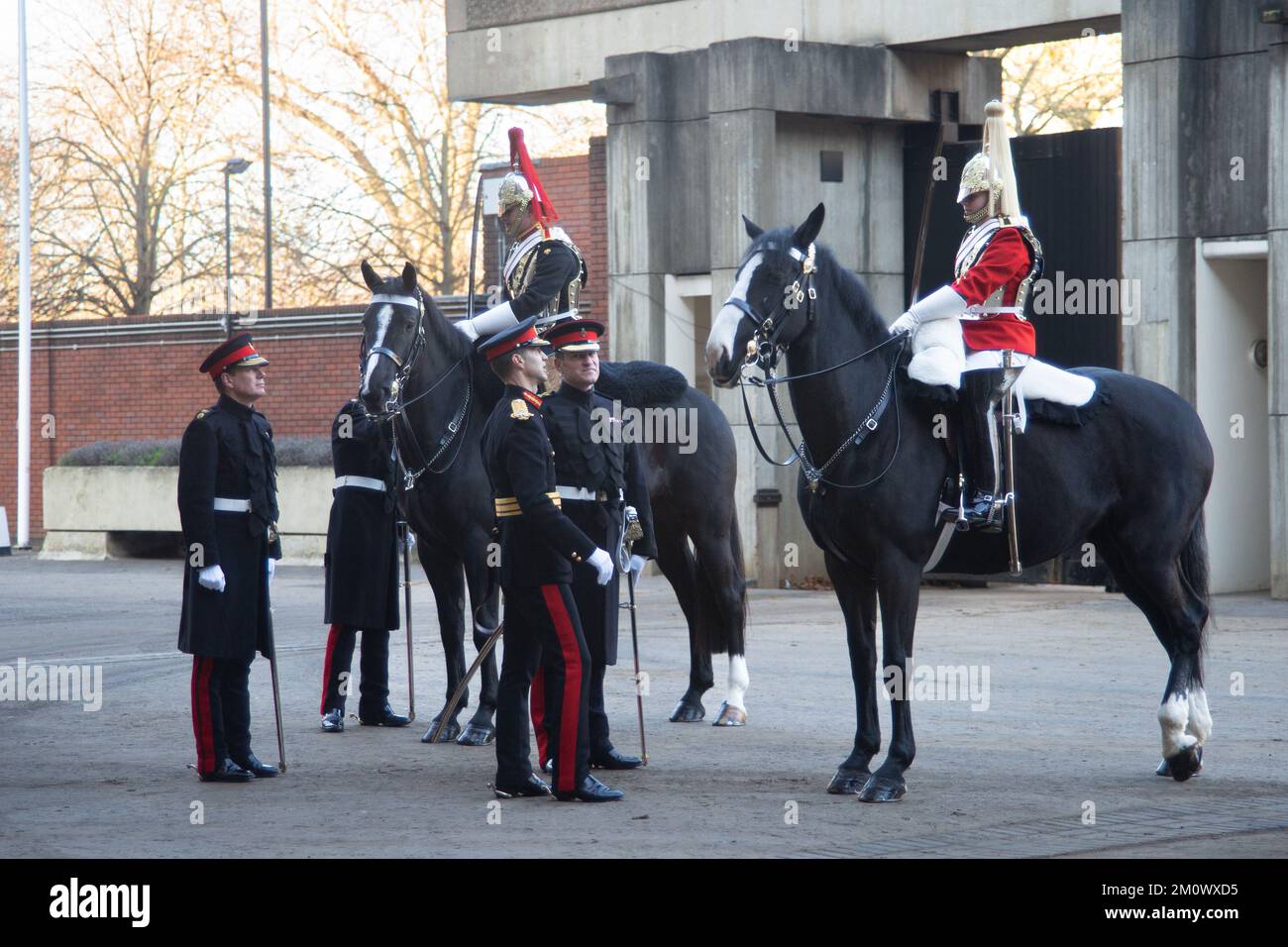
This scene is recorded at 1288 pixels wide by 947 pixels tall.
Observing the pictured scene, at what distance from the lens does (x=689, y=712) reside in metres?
10.9

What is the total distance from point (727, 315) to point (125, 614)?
36.2 feet

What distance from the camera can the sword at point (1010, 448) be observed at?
883cm

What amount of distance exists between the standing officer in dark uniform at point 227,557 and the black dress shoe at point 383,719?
64.3 inches

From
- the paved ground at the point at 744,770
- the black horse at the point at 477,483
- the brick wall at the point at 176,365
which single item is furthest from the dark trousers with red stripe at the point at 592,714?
the brick wall at the point at 176,365

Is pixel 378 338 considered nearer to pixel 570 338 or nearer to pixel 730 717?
pixel 570 338

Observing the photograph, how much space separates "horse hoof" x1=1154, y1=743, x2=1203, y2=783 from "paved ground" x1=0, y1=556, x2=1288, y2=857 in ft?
0.20

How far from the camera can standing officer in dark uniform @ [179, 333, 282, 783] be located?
29.6 feet

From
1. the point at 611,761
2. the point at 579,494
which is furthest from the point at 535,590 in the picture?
the point at 611,761

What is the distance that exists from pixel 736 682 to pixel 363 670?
87.3 inches

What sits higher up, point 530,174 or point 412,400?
point 530,174

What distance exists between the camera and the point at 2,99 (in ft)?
129

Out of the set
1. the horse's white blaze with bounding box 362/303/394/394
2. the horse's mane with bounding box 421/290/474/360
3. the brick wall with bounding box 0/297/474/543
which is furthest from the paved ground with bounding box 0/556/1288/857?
the brick wall with bounding box 0/297/474/543
